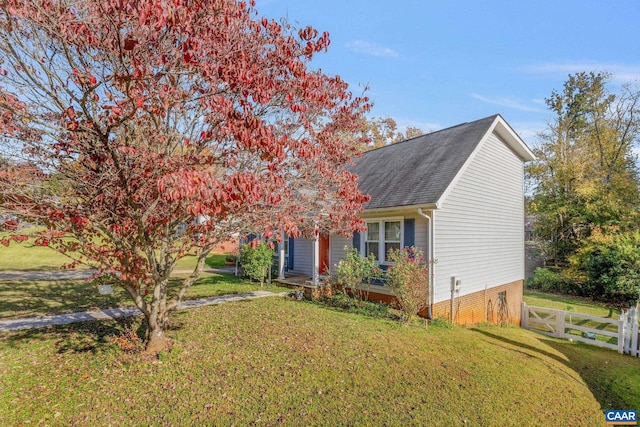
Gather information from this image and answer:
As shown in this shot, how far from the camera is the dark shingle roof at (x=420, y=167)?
34.4 ft

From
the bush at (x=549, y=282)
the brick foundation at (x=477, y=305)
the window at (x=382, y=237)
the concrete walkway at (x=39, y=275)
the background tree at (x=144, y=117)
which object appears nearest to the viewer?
the background tree at (x=144, y=117)

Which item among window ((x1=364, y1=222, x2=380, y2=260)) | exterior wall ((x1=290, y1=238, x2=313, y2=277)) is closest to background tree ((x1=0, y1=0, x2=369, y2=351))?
window ((x1=364, y1=222, x2=380, y2=260))

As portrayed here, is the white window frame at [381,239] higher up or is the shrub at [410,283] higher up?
the white window frame at [381,239]

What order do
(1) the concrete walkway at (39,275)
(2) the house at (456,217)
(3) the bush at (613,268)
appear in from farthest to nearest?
1. (3) the bush at (613,268)
2. (1) the concrete walkway at (39,275)
3. (2) the house at (456,217)

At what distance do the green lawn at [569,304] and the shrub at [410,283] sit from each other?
11.0 m

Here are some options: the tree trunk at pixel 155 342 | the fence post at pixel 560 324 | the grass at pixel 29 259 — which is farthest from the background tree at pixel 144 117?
the grass at pixel 29 259

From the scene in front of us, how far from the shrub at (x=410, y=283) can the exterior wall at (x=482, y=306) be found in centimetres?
109

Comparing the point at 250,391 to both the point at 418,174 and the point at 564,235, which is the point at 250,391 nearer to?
the point at 418,174

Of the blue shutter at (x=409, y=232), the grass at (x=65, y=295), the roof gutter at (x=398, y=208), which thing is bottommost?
the grass at (x=65, y=295)

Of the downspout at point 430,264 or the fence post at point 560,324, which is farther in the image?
the fence post at point 560,324

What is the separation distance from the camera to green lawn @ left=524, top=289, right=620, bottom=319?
15539mm

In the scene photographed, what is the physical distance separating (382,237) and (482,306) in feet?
15.6

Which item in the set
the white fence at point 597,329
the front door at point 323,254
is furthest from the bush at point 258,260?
the white fence at point 597,329

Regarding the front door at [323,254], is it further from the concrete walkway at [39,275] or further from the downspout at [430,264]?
the concrete walkway at [39,275]
